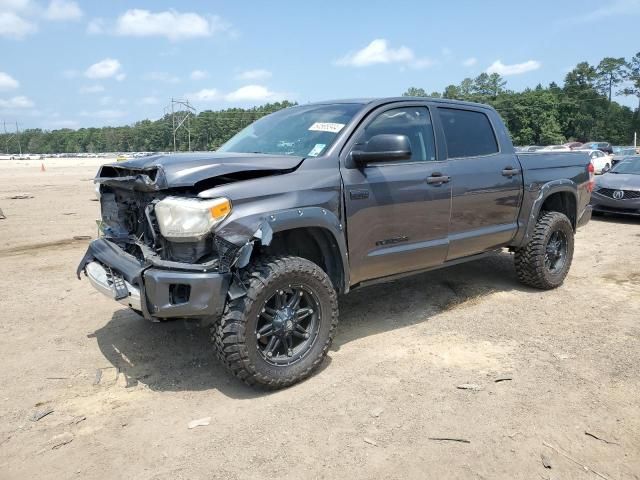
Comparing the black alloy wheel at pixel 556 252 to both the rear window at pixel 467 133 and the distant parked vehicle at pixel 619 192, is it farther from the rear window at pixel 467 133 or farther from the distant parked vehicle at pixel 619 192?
the distant parked vehicle at pixel 619 192

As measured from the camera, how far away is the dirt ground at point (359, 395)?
267cm

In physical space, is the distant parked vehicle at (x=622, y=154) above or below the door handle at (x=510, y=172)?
below

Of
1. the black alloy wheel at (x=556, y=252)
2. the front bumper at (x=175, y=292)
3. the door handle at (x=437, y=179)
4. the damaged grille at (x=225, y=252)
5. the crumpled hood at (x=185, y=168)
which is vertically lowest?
the black alloy wheel at (x=556, y=252)

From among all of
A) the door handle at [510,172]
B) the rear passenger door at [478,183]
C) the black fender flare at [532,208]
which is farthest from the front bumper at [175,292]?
the black fender flare at [532,208]

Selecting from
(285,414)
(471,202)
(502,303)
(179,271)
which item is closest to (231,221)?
(179,271)

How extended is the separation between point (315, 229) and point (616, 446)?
2.16 metres

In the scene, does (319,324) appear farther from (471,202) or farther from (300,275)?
(471,202)

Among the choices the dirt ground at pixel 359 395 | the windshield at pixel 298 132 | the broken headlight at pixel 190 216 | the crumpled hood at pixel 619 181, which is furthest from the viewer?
the crumpled hood at pixel 619 181

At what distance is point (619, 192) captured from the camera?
35.3ft

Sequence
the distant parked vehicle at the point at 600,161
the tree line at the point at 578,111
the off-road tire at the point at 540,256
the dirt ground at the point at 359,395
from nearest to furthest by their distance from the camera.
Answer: the dirt ground at the point at 359,395 → the off-road tire at the point at 540,256 → the distant parked vehicle at the point at 600,161 → the tree line at the point at 578,111

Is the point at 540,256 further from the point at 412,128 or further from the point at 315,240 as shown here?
the point at 315,240

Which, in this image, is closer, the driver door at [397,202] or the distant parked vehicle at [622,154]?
the driver door at [397,202]

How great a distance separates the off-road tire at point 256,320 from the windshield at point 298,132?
0.95 metres

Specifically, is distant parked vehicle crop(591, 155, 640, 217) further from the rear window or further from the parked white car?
the parked white car
